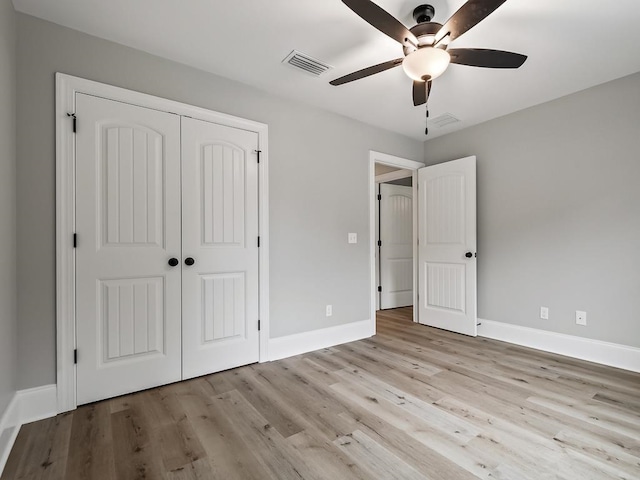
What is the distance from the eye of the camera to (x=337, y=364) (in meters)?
2.81

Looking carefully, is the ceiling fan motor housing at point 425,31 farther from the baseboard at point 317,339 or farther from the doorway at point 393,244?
the doorway at point 393,244

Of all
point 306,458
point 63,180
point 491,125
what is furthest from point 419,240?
point 63,180

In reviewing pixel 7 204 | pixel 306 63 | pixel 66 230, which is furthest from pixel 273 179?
pixel 7 204

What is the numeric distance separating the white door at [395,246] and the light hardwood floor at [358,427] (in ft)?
8.12

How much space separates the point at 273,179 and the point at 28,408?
2355 mm

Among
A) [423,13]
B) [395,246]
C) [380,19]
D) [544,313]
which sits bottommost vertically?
[544,313]

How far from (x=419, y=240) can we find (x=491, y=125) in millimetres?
1636

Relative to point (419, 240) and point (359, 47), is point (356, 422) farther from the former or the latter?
point (419, 240)

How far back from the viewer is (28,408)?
1892 millimetres

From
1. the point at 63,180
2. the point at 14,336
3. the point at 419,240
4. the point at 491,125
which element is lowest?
the point at 14,336

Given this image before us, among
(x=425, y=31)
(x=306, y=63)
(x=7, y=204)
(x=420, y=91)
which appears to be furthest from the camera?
(x=306, y=63)

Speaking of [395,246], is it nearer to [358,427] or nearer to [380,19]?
[358,427]

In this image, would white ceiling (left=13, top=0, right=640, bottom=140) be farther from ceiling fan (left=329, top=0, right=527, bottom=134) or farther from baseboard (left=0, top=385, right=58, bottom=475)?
baseboard (left=0, top=385, right=58, bottom=475)

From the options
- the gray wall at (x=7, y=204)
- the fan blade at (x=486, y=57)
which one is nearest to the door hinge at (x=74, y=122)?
the gray wall at (x=7, y=204)
